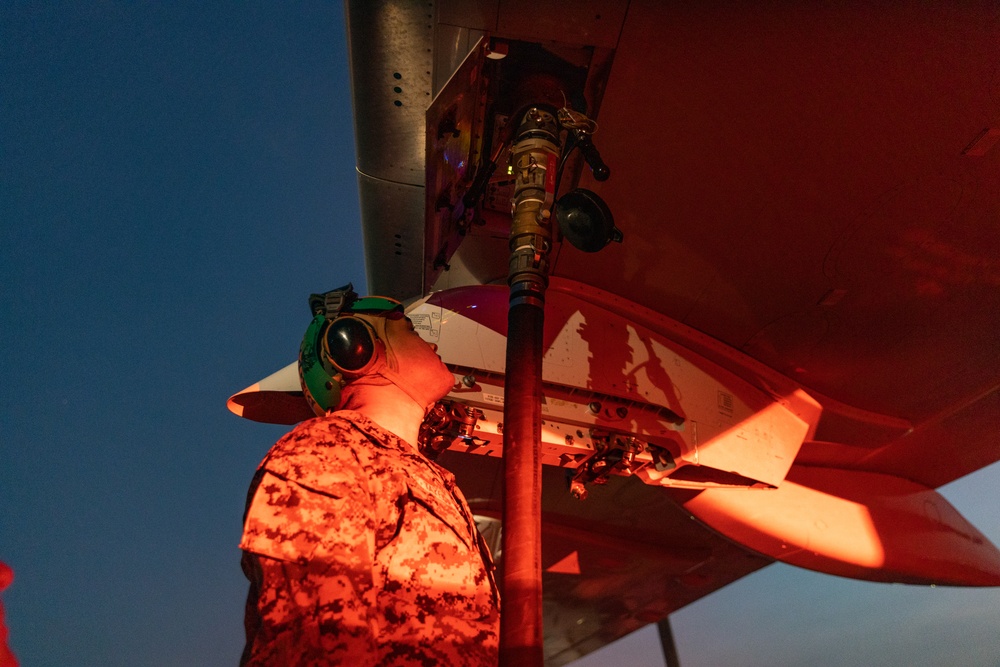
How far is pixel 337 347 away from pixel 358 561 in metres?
→ 0.80

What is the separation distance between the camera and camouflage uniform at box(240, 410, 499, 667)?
1.52 m

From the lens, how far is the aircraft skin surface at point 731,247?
3.14 meters

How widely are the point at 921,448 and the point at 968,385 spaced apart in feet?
3.68

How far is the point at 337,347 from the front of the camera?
2.20 metres

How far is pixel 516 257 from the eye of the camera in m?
2.30

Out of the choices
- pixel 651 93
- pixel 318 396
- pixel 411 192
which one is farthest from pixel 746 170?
pixel 318 396

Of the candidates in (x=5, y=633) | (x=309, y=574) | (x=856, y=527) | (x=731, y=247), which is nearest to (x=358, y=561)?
(x=309, y=574)

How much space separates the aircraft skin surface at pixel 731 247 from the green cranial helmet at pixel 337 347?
1035 mm

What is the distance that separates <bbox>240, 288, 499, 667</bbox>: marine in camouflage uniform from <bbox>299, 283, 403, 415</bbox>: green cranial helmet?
0.73 feet

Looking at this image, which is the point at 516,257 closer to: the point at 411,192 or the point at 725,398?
the point at 411,192

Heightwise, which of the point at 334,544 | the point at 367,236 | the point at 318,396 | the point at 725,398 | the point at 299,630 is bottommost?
the point at 299,630

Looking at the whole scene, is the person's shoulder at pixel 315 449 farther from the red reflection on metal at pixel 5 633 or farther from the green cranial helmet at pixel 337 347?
the red reflection on metal at pixel 5 633

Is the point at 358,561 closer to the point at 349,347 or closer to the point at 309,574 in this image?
the point at 309,574

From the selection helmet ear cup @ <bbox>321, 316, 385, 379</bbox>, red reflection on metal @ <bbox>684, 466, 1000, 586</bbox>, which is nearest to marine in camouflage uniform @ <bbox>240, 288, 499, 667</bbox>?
helmet ear cup @ <bbox>321, 316, 385, 379</bbox>
